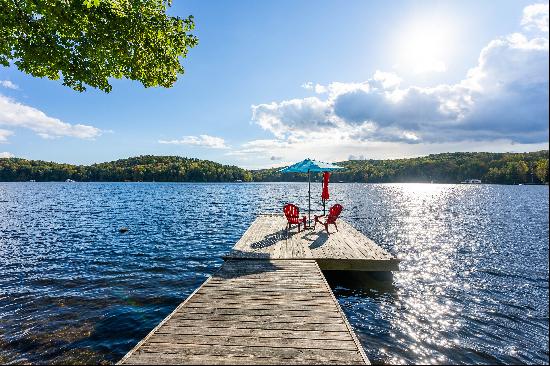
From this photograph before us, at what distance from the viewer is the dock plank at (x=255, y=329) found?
519cm

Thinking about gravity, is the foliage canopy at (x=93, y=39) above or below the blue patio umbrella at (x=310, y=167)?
above

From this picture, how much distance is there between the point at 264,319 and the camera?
6.62m

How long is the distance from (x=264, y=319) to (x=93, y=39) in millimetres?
9806

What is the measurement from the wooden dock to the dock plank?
8.44 ft

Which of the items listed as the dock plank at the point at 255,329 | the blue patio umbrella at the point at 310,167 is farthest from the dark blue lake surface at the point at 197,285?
the blue patio umbrella at the point at 310,167

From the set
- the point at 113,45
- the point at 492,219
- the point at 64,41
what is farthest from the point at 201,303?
the point at 492,219

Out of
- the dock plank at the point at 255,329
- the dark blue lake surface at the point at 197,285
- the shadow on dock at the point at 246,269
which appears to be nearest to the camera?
the dock plank at the point at 255,329

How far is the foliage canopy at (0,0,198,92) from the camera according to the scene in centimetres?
923

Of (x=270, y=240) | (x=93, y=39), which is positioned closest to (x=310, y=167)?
(x=270, y=240)

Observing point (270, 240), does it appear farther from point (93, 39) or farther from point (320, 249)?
point (93, 39)

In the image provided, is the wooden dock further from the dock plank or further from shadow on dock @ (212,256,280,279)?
the dock plank

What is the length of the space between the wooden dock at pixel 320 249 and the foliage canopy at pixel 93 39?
306 inches

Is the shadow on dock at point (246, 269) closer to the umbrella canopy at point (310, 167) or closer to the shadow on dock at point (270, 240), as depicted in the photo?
the shadow on dock at point (270, 240)

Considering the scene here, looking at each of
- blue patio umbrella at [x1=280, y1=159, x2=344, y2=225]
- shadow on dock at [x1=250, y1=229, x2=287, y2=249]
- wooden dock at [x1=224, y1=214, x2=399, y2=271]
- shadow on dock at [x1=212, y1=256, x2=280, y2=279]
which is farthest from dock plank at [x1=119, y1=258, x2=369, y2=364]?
blue patio umbrella at [x1=280, y1=159, x2=344, y2=225]
